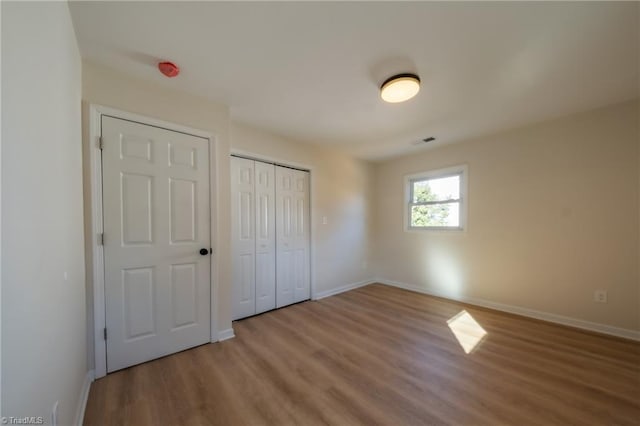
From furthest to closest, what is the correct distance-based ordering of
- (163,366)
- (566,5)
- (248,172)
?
(248,172)
(163,366)
(566,5)

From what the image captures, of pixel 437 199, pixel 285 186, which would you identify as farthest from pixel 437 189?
pixel 285 186

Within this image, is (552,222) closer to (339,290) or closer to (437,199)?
(437,199)

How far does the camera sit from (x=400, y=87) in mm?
1956

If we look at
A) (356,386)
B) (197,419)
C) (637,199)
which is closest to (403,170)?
(637,199)

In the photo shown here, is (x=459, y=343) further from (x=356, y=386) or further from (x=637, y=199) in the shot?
(x=637, y=199)

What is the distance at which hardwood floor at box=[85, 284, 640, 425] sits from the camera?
1.48 m

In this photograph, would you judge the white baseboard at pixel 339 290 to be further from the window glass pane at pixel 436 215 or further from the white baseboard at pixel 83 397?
the white baseboard at pixel 83 397

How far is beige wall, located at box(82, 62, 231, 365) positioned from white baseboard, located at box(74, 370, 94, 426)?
4.2 inches

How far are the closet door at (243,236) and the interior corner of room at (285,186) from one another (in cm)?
3

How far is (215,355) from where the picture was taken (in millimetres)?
2143

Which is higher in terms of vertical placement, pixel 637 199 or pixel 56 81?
pixel 56 81

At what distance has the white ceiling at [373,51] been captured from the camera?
4.61 ft

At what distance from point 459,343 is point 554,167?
237cm

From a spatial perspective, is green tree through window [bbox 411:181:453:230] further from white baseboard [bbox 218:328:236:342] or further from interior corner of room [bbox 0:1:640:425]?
white baseboard [bbox 218:328:236:342]
